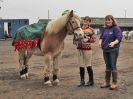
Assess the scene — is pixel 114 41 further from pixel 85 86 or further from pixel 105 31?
pixel 85 86

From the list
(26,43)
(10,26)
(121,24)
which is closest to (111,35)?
(26,43)

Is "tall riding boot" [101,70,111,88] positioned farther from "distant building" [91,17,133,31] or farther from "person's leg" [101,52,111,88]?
"distant building" [91,17,133,31]

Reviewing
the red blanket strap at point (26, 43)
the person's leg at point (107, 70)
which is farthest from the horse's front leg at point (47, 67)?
the person's leg at point (107, 70)

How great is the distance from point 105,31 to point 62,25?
1.10m

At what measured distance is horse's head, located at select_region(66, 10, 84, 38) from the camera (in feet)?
34.1

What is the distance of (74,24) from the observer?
10555 mm

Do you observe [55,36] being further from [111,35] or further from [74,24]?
[111,35]

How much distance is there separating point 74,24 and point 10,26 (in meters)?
43.6

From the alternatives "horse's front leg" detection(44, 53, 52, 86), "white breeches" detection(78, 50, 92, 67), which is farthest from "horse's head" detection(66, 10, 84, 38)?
"horse's front leg" detection(44, 53, 52, 86)

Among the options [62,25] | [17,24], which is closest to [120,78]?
[62,25]

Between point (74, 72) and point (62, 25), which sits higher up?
point (62, 25)

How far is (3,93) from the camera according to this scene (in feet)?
33.5

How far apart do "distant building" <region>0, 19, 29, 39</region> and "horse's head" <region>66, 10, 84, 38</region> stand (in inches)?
1643

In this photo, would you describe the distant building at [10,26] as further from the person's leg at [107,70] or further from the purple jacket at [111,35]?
the purple jacket at [111,35]
